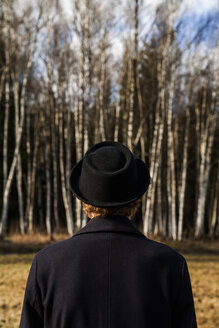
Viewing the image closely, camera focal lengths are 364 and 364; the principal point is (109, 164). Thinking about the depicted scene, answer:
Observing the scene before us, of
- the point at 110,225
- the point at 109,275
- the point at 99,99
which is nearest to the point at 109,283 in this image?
the point at 109,275

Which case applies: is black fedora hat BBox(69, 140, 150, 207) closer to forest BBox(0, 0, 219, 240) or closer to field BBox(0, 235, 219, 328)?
field BBox(0, 235, 219, 328)

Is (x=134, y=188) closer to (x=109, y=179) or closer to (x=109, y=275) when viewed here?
(x=109, y=179)

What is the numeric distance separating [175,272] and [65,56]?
15.5m

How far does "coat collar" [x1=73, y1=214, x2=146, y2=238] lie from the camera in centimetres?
144

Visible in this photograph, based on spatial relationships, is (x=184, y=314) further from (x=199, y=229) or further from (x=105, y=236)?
(x=199, y=229)

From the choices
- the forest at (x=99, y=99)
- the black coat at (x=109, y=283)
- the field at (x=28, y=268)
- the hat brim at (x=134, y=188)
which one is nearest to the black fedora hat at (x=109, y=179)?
the hat brim at (x=134, y=188)

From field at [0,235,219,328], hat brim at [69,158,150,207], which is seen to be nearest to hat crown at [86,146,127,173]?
hat brim at [69,158,150,207]

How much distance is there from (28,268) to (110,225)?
787 centimetres

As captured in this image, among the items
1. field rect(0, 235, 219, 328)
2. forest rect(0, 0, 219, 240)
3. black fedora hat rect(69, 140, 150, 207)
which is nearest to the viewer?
black fedora hat rect(69, 140, 150, 207)

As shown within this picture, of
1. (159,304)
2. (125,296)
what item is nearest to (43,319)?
(125,296)

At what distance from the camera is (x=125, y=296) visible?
4.47ft

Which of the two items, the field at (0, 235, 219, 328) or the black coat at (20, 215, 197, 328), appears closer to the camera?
the black coat at (20, 215, 197, 328)

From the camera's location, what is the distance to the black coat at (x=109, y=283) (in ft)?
4.46

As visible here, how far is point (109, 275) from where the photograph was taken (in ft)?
4.49
